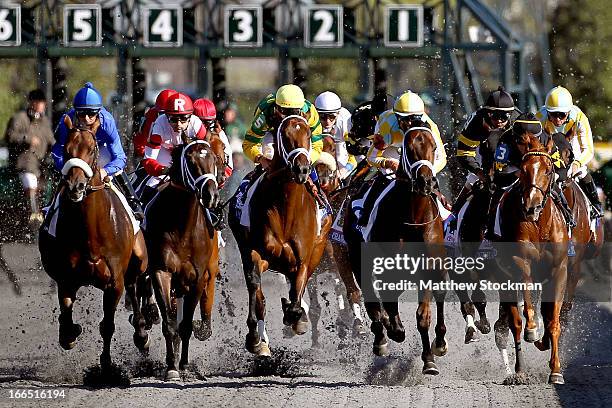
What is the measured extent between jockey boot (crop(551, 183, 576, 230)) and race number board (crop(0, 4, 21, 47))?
9.34 metres

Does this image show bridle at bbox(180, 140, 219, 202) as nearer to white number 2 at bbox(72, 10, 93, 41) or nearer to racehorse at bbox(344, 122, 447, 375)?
racehorse at bbox(344, 122, 447, 375)

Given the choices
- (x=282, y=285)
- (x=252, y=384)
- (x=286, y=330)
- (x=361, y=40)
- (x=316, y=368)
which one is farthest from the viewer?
(x=361, y=40)

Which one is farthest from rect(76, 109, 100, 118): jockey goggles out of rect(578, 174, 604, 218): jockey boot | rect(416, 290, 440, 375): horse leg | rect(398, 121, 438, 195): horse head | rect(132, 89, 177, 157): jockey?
rect(578, 174, 604, 218): jockey boot

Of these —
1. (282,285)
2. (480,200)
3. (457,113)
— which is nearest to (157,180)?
(480,200)

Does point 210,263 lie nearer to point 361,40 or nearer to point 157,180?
point 157,180

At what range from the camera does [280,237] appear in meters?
10.4

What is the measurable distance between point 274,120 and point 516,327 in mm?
2311

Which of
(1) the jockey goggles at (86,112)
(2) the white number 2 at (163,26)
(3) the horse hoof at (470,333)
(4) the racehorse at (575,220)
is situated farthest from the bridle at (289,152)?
(2) the white number 2 at (163,26)

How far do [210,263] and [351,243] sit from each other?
47.9 inches

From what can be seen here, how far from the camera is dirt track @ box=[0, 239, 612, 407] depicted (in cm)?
925

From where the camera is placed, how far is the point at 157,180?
11016 millimetres

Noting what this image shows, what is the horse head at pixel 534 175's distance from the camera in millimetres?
9984

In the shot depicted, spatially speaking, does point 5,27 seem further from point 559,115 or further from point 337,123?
point 559,115

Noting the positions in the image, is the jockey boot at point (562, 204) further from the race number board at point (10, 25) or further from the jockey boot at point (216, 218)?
the race number board at point (10, 25)
